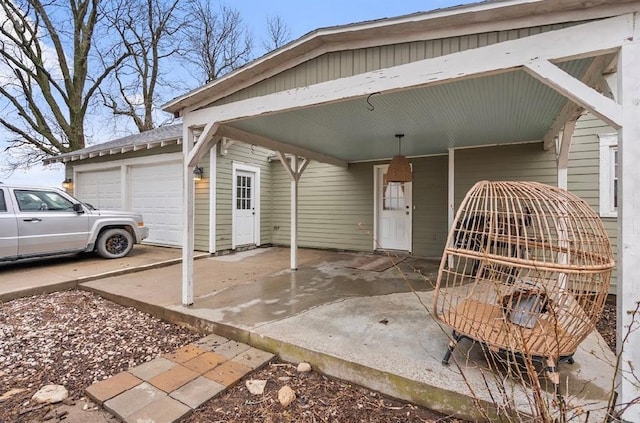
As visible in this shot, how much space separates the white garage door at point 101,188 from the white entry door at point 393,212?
622cm

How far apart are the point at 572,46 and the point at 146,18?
52.5 ft

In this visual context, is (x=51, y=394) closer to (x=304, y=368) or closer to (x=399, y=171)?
(x=304, y=368)

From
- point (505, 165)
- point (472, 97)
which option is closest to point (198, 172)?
point (472, 97)

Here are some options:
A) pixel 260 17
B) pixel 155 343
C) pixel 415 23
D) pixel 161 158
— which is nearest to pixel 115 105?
pixel 260 17

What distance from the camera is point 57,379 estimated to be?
232cm

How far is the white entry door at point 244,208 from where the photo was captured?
7168mm

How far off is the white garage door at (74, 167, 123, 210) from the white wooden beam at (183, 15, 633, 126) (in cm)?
651

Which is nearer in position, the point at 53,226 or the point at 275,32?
the point at 53,226

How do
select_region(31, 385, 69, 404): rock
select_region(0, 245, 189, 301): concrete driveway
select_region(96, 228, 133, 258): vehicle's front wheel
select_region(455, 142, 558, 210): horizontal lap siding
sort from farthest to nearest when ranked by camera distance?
1. select_region(96, 228, 133, 258): vehicle's front wheel
2. select_region(455, 142, 558, 210): horizontal lap siding
3. select_region(0, 245, 189, 301): concrete driveway
4. select_region(31, 385, 69, 404): rock

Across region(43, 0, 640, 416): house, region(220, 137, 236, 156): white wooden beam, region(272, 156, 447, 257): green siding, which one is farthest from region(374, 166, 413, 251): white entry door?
region(220, 137, 236, 156): white wooden beam

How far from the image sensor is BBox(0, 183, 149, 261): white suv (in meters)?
4.61

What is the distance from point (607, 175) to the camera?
4516 millimetres

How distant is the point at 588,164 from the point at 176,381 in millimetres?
5891

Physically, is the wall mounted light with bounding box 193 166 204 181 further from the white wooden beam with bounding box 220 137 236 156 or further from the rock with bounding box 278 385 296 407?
the rock with bounding box 278 385 296 407
